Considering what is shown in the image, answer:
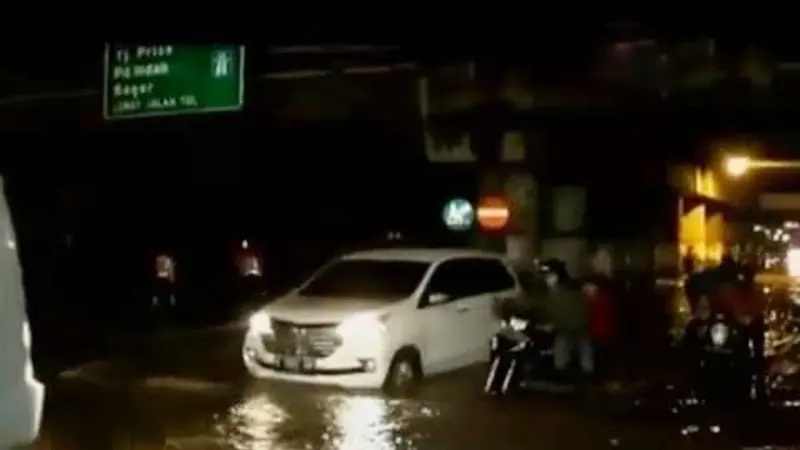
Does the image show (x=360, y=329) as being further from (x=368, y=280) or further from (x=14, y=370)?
(x=14, y=370)

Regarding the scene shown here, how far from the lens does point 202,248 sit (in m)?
39.0

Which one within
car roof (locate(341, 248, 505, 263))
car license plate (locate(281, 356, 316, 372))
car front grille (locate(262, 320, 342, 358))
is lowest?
car license plate (locate(281, 356, 316, 372))

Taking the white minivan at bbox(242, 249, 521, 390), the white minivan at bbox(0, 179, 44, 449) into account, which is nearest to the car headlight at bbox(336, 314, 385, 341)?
the white minivan at bbox(242, 249, 521, 390)

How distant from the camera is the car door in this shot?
18.8 m

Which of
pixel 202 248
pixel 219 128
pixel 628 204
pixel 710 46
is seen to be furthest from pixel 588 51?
pixel 628 204

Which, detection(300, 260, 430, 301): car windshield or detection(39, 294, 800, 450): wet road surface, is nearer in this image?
detection(39, 294, 800, 450): wet road surface

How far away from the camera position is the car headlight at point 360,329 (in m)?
17.8

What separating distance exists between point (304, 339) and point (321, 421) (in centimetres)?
223

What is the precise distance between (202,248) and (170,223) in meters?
1.18

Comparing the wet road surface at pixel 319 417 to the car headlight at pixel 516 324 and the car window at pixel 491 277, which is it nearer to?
the car headlight at pixel 516 324

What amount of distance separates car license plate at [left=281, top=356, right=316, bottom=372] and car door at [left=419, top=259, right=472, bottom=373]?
144cm

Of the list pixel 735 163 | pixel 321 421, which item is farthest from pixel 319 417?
pixel 735 163

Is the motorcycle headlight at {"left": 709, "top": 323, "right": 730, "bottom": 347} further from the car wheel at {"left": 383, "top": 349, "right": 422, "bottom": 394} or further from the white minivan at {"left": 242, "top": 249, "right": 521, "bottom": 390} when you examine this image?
the car wheel at {"left": 383, "top": 349, "right": 422, "bottom": 394}

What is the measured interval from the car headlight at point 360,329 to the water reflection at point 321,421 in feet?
2.14
